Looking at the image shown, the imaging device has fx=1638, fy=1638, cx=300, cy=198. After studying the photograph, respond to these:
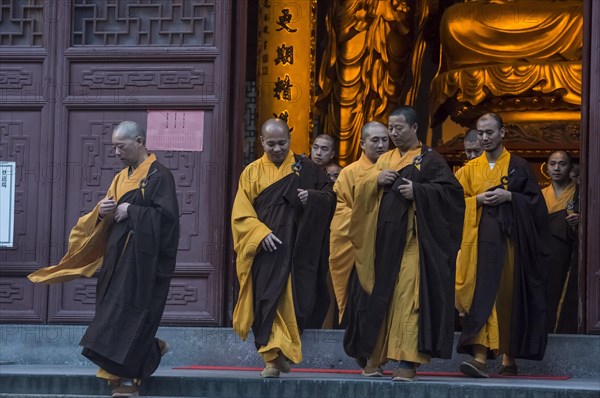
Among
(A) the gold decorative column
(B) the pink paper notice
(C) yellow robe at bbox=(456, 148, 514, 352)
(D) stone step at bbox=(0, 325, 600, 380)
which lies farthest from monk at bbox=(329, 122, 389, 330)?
(A) the gold decorative column

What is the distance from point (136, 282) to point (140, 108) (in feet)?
7.23

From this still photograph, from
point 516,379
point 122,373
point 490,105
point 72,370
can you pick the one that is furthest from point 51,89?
point 490,105

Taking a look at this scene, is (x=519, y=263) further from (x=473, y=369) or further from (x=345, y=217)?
(x=345, y=217)

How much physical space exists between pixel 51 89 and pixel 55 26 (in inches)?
17.5

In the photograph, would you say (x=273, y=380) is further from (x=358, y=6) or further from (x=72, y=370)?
(x=358, y=6)

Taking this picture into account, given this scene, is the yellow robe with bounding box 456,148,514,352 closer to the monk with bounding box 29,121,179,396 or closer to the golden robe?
the golden robe

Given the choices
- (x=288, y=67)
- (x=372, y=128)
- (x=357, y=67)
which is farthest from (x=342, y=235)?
(x=357, y=67)

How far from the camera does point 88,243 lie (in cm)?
970

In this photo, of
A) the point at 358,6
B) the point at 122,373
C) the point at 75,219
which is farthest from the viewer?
the point at 358,6

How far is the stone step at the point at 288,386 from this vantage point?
9156 millimetres

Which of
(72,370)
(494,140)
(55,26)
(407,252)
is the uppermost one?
(55,26)

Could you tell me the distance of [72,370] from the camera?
34.0 feet

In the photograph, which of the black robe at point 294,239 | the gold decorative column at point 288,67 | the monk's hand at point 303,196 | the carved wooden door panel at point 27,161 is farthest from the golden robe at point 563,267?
the carved wooden door panel at point 27,161

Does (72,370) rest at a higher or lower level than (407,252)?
lower
